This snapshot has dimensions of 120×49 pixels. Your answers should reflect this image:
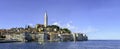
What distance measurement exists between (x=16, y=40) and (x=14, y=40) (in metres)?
1.89

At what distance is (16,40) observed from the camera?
199250 mm

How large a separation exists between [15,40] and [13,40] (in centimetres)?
207

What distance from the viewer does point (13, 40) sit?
196750 mm

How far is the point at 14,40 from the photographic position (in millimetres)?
197750

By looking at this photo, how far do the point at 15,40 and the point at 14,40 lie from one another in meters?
0.94

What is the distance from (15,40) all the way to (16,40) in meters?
0.95

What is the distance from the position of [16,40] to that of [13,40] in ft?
9.88

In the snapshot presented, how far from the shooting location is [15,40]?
19850 centimetres

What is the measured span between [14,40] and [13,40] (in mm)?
1131
